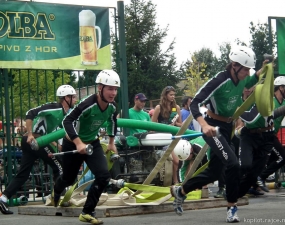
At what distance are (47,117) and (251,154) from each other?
12.4ft

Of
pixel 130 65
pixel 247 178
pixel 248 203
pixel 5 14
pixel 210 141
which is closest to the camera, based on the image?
pixel 210 141

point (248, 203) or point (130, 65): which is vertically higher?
point (130, 65)

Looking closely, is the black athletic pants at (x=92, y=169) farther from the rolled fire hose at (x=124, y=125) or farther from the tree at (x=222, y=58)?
the tree at (x=222, y=58)

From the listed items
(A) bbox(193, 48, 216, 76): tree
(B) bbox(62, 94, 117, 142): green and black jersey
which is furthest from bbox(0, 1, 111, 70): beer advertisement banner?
(A) bbox(193, 48, 216, 76): tree

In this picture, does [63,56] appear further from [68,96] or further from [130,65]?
[130,65]

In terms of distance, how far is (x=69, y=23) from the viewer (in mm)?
14039

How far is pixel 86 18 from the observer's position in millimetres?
14180

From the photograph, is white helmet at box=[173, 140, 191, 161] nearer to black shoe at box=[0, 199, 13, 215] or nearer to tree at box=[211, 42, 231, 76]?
black shoe at box=[0, 199, 13, 215]

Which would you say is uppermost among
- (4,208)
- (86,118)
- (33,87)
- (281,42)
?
(281,42)

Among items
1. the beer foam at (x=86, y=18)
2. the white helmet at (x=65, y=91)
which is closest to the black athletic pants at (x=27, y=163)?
the white helmet at (x=65, y=91)

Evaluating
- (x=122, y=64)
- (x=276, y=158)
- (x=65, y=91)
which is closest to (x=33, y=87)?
(x=122, y=64)

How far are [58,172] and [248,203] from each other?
324 cm

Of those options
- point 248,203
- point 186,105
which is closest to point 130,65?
point 186,105

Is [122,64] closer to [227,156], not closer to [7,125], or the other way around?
[7,125]
